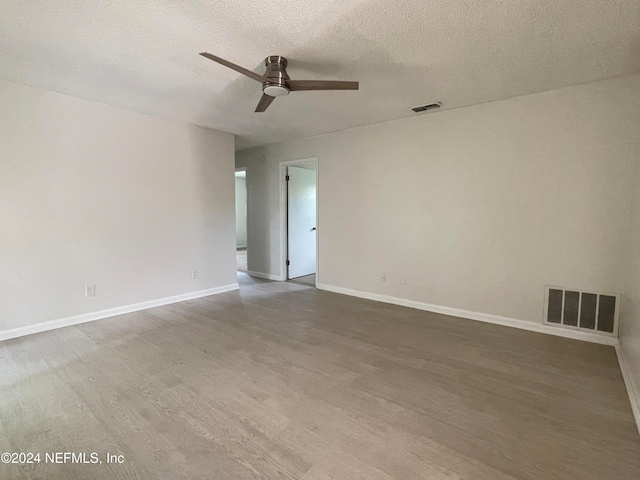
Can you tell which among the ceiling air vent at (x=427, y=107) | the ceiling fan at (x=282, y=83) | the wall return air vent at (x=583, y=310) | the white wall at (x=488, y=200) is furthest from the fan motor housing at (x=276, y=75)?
the wall return air vent at (x=583, y=310)

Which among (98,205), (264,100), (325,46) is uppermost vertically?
(325,46)

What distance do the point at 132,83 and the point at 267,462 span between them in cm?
329

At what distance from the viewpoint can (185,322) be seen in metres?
3.40

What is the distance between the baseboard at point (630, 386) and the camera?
1.78 meters

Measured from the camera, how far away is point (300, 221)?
5766mm

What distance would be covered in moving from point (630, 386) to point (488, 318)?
1387 millimetres

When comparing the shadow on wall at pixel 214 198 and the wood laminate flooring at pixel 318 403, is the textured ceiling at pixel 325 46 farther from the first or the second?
the wood laminate flooring at pixel 318 403

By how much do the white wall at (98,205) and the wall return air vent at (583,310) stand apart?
428 centimetres

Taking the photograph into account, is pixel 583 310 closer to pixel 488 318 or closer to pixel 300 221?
pixel 488 318

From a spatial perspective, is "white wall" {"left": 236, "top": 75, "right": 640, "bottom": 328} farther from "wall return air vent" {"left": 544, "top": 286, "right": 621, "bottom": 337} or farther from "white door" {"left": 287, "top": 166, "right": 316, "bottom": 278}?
"white door" {"left": 287, "top": 166, "right": 316, "bottom": 278}

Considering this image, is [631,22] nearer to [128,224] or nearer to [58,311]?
[128,224]

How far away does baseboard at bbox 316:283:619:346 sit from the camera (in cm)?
286

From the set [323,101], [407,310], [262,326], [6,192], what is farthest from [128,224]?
[407,310]

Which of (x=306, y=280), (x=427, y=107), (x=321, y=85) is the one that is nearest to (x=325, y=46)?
(x=321, y=85)
